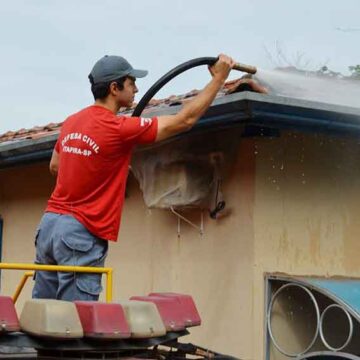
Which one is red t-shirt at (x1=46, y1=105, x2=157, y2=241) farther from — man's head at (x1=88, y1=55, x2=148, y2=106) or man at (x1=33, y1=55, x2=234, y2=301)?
man's head at (x1=88, y1=55, x2=148, y2=106)

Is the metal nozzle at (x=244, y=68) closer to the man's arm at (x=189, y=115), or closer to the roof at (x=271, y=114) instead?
the man's arm at (x=189, y=115)

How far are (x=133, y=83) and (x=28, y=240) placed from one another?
3977mm

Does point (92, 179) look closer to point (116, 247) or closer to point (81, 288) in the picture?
point (81, 288)

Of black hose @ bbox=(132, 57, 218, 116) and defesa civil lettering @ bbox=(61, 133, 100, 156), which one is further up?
black hose @ bbox=(132, 57, 218, 116)

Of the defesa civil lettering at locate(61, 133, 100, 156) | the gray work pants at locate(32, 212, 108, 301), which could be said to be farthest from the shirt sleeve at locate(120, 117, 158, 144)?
the gray work pants at locate(32, 212, 108, 301)

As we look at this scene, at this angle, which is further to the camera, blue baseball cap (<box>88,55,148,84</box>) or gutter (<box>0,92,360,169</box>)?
gutter (<box>0,92,360,169</box>)

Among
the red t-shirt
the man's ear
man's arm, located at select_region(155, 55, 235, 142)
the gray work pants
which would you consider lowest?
the gray work pants

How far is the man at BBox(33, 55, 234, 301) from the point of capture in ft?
14.9

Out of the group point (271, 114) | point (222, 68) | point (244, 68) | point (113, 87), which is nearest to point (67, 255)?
point (113, 87)

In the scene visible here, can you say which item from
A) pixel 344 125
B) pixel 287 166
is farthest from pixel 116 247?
pixel 344 125

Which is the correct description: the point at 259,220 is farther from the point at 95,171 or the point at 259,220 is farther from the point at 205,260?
the point at 95,171

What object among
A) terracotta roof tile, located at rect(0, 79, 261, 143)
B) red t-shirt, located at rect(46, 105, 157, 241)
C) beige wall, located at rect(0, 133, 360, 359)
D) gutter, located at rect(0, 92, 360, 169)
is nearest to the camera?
red t-shirt, located at rect(46, 105, 157, 241)

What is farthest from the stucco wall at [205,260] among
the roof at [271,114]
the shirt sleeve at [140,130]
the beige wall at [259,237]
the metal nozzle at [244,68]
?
the shirt sleeve at [140,130]

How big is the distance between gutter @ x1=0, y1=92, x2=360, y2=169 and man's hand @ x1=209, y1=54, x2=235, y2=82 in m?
0.46
